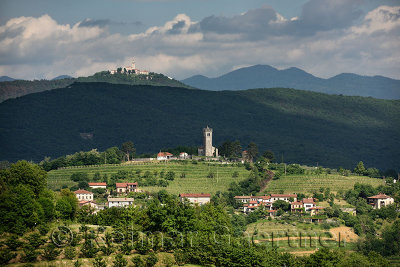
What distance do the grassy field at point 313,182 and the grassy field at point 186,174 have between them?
25.2 feet

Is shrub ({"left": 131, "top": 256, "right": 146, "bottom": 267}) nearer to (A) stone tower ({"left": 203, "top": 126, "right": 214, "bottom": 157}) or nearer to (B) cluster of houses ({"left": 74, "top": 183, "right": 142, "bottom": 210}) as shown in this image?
(B) cluster of houses ({"left": 74, "top": 183, "right": 142, "bottom": 210})

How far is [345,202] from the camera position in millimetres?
131750

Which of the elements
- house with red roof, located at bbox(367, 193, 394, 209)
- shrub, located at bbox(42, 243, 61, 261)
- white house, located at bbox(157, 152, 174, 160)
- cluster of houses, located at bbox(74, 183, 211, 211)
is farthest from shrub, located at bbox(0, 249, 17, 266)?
white house, located at bbox(157, 152, 174, 160)

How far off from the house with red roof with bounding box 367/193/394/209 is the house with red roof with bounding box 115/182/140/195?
39.1m

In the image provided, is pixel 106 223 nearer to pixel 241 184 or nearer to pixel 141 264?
pixel 141 264

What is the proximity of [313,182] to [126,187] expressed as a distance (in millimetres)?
33665

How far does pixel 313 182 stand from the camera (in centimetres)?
14300

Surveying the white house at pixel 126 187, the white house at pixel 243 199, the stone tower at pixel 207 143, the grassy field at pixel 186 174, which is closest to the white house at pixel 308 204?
the white house at pixel 243 199

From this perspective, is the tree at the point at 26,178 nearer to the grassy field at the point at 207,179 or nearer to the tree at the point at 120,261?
the tree at the point at 120,261

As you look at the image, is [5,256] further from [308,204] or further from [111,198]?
[308,204]

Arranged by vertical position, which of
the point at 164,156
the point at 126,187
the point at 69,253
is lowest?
the point at 69,253

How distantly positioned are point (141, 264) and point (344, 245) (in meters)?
44.0

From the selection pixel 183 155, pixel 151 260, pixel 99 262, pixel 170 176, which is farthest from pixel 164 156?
pixel 99 262

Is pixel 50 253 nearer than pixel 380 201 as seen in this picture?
Yes
